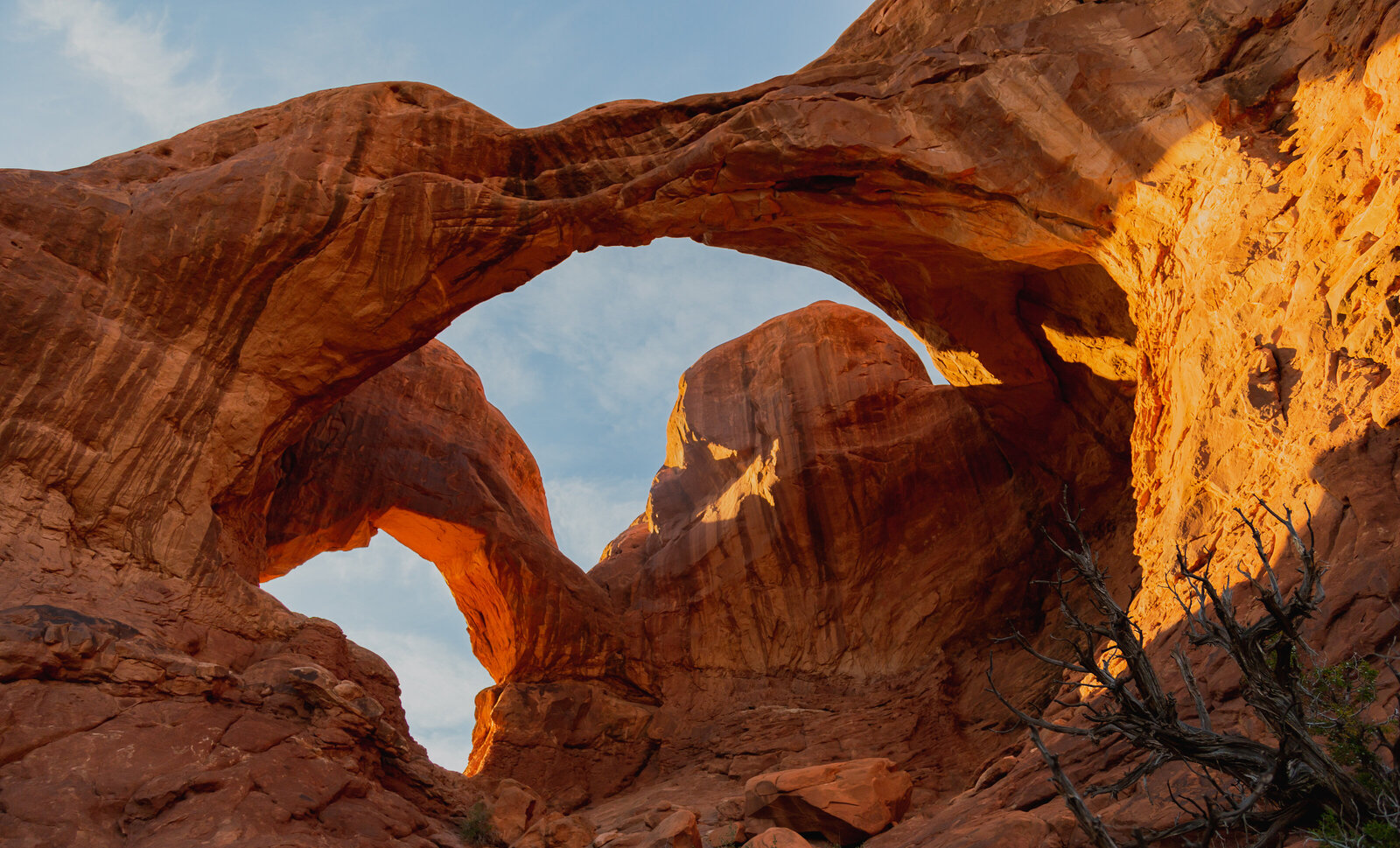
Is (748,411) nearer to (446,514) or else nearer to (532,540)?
(532,540)

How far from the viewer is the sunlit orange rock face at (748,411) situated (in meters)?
10.9

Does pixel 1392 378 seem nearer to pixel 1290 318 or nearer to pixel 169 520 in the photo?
pixel 1290 318

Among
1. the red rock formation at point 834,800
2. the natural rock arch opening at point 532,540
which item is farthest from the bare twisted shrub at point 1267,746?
the natural rock arch opening at point 532,540

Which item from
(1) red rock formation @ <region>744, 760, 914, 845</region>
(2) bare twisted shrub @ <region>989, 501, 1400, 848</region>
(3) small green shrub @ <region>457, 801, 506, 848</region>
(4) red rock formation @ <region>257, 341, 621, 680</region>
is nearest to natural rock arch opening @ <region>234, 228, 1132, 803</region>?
(4) red rock formation @ <region>257, 341, 621, 680</region>

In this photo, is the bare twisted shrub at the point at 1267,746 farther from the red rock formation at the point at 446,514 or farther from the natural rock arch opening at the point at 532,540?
the red rock formation at the point at 446,514

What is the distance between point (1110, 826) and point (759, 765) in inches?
491

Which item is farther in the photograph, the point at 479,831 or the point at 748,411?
the point at 748,411

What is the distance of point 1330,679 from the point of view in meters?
6.40

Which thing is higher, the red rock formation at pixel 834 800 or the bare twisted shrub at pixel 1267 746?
the red rock formation at pixel 834 800

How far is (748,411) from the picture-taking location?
25391 millimetres

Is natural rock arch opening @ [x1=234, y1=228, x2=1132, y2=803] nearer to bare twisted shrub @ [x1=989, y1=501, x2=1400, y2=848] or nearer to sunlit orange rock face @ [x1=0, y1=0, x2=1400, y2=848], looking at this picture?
sunlit orange rock face @ [x1=0, y1=0, x2=1400, y2=848]

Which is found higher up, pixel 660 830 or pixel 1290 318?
pixel 1290 318

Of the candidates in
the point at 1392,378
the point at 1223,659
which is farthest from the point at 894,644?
the point at 1392,378

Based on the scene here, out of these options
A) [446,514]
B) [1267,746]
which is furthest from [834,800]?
[446,514]
